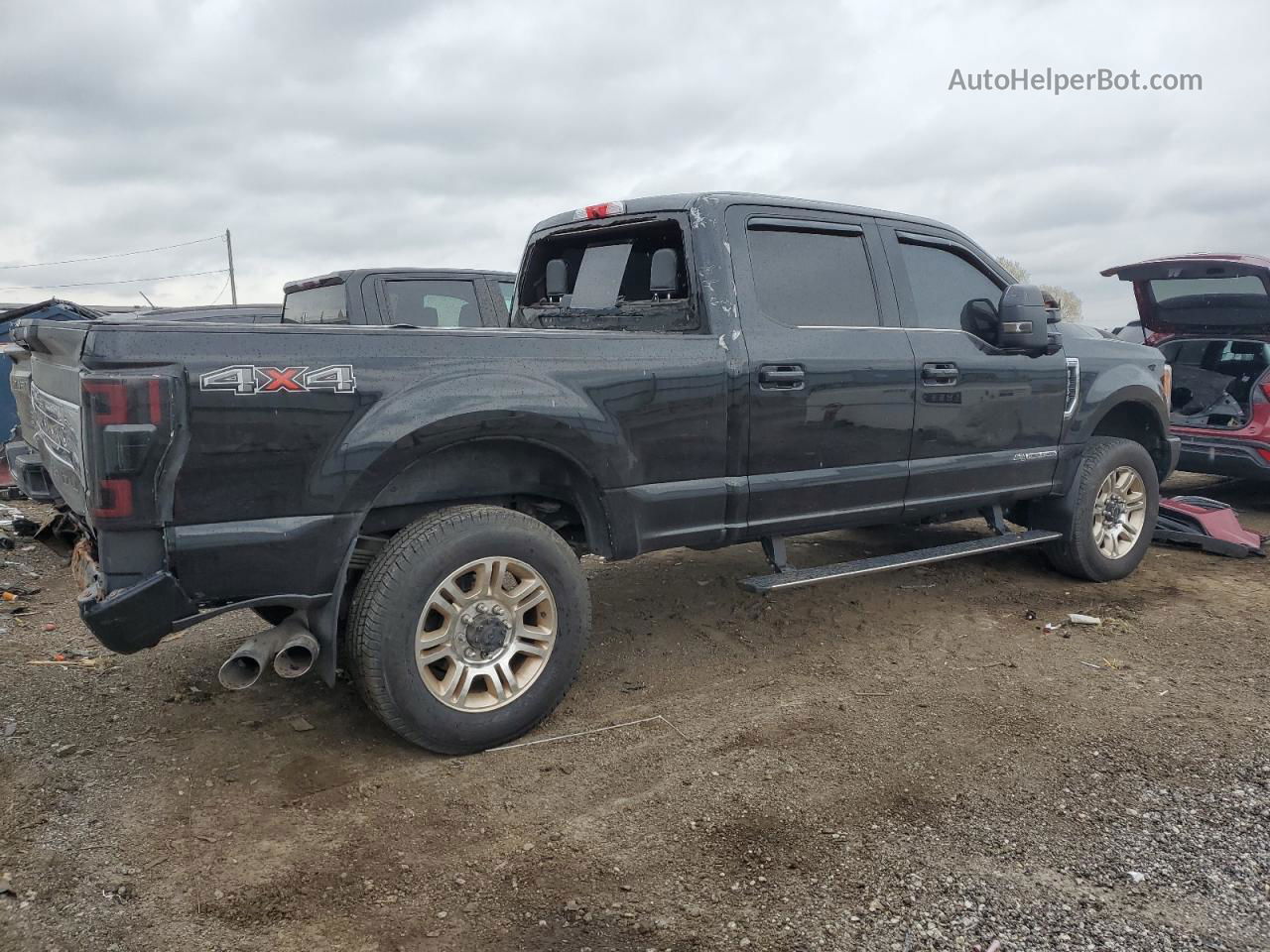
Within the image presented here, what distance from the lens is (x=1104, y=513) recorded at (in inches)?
220

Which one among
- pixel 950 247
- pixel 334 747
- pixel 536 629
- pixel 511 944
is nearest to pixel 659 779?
pixel 536 629

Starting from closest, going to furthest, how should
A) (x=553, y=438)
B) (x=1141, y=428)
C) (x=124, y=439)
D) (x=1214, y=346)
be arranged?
1. (x=124, y=439)
2. (x=553, y=438)
3. (x=1141, y=428)
4. (x=1214, y=346)

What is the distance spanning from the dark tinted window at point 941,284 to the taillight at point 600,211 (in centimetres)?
146

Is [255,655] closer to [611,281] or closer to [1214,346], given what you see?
[611,281]

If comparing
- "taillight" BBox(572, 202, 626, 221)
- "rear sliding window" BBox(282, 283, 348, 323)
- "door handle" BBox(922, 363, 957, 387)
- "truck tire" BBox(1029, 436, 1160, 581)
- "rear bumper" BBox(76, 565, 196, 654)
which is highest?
"taillight" BBox(572, 202, 626, 221)

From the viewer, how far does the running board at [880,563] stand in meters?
4.11

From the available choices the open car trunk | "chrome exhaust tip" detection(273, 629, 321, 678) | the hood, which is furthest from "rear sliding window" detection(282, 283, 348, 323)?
the open car trunk

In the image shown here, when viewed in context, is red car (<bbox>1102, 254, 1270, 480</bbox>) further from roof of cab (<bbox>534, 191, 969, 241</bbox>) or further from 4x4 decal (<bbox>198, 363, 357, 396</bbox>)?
4x4 decal (<bbox>198, 363, 357, 396</bbox>)

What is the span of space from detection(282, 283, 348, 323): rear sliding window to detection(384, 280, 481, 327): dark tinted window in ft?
1.02

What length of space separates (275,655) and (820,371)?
2467 mm

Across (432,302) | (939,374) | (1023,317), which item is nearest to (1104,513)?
(1023,317)

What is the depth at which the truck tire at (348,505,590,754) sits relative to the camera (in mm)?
3184

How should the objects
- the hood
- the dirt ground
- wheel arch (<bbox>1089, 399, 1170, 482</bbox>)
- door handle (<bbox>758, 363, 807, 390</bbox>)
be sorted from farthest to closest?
the hood
wheel arch (<bbox>1089, 399, 1170, 482</bbox>)
door handle (<bbox>758, 363, 807, 390</bbox>)
the dirt ground

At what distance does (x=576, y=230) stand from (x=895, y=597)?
2663 mm
